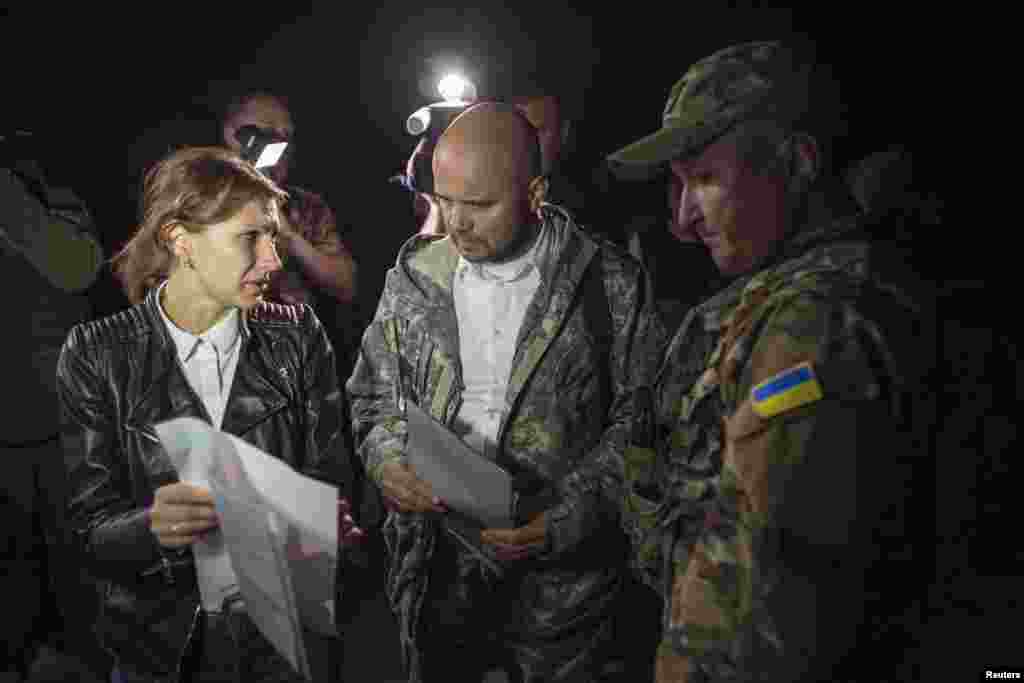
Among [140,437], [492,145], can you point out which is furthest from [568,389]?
[140,437]

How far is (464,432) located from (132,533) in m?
0.81

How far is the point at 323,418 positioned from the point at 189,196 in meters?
0.62

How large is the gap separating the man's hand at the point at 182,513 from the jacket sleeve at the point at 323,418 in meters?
0.26

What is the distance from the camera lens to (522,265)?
1906mm

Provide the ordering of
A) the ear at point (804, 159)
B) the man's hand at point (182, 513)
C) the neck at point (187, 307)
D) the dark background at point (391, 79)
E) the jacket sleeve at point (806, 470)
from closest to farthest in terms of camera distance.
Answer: the jacket sleeve at point (806, 470) → the ear at point (804, 159) → the dark background at point (391, 79) → the man's hand at point (182, 513) → the neck at point (187, 307)

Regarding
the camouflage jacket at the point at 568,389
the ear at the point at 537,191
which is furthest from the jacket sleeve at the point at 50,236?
the ear at the point at 537,191

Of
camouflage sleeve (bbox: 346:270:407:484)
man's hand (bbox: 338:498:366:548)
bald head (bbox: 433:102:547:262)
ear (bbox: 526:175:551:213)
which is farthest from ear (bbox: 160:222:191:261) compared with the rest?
ear (bbox: 526:175:551:213)

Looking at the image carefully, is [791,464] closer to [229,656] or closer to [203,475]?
[203,475]

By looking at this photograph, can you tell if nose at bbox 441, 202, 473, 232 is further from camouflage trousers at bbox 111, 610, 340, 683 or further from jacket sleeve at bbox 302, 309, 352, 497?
camouflage trousers at bbox 111, 610, 340, 683

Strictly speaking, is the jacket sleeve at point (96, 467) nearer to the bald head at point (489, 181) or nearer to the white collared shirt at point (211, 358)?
the white collared shirt at point (211, 358)

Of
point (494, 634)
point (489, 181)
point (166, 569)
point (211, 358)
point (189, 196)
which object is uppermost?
point (189, 196)

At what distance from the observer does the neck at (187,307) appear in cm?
192

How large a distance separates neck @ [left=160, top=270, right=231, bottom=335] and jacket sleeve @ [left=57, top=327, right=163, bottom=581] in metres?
0.20

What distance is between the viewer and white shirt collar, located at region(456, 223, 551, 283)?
190 centimetres
